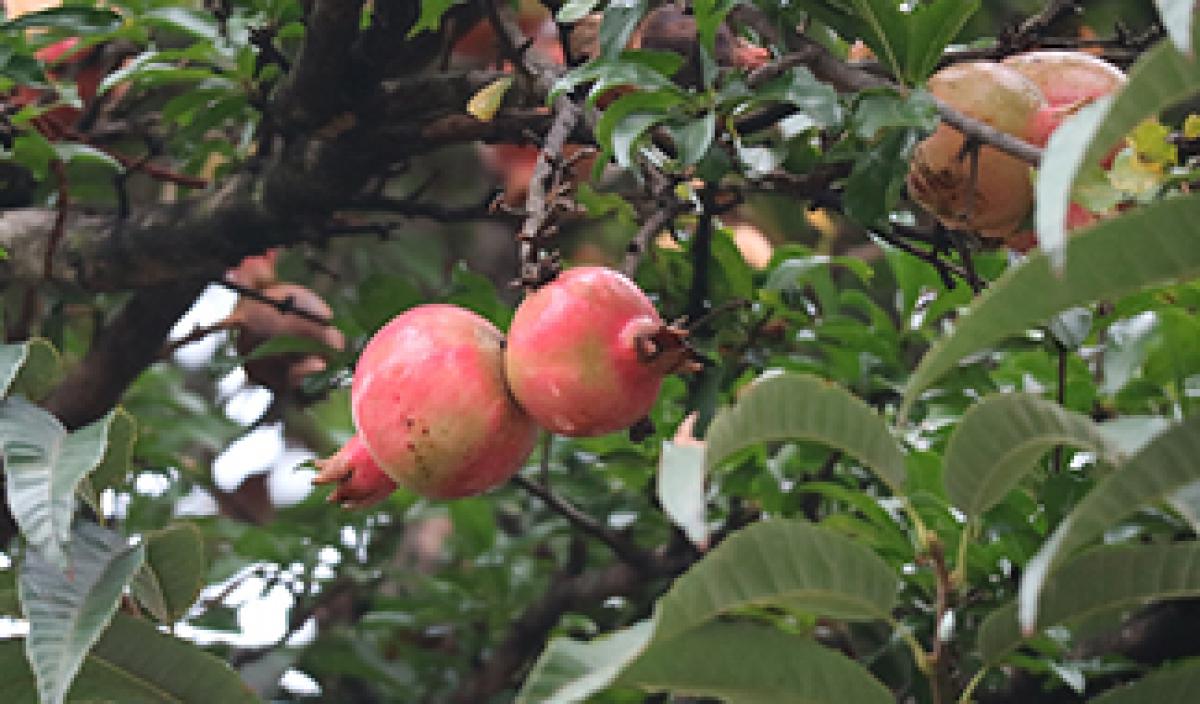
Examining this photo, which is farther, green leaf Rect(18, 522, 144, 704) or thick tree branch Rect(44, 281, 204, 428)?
thick tree branch Rect(44, 281, 204, 428)

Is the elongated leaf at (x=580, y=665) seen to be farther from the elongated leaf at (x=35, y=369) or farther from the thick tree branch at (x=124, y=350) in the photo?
the thick tree branch at (x=124, y=350)

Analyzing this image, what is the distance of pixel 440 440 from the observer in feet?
2.34

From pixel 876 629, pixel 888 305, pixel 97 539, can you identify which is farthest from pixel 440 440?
pixel 888 305

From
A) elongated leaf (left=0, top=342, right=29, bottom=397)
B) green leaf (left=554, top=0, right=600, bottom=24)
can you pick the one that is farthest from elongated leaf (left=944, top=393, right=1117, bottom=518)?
elongated leaf (left=0, top=342, right=29, bottom=397)

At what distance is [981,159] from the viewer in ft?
2.52

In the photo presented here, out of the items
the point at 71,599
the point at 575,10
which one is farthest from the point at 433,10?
the point at 71,599

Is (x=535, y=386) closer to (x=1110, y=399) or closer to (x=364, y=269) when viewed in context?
(x=1110, y=399)

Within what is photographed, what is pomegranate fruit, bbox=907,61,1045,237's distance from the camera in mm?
754

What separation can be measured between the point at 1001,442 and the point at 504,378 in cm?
28

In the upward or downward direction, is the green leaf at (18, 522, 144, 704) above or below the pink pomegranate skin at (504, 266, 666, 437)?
below

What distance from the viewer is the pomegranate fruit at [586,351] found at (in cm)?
69

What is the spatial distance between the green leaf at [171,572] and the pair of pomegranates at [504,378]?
10 cm

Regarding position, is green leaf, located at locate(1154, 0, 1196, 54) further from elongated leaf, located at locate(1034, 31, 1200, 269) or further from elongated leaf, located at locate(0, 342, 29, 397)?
elongated leaf, located at locate(0, 342, 29, 397)

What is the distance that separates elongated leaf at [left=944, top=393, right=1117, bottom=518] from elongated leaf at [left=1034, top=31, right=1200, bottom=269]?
0.25 feet
